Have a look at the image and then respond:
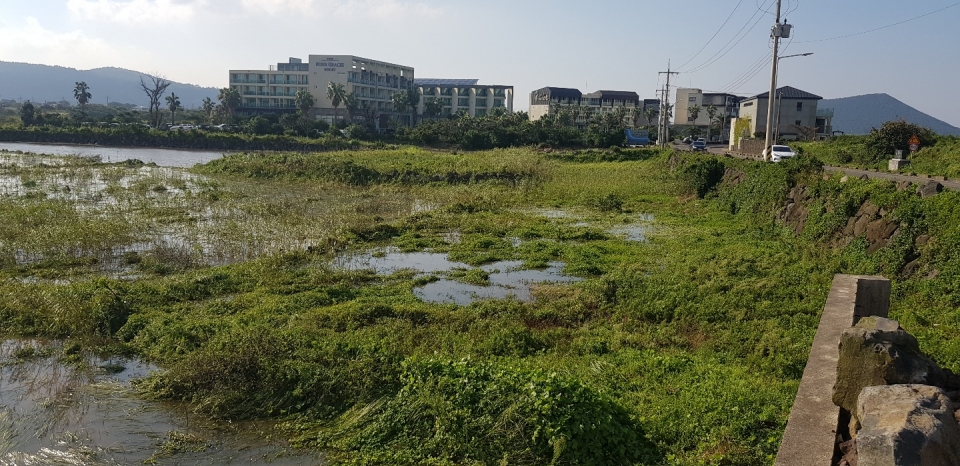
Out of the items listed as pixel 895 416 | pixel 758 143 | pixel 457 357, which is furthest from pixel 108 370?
pixel 758 143

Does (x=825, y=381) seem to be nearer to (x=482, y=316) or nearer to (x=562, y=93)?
(x=482, y=316)

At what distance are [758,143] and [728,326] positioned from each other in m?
38.4

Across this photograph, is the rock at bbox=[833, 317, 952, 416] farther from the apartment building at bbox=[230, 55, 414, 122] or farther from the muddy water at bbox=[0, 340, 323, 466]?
the apartment building at bbox=[230, 55, 414, 122]

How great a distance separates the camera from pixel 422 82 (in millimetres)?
109875

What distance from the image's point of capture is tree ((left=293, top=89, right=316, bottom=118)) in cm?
8102

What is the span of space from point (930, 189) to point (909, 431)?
1195 centimetres

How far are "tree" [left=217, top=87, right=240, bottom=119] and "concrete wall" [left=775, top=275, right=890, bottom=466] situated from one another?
85.8 meters

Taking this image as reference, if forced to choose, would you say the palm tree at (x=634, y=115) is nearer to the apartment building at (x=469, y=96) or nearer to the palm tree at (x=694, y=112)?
the palm tree at (x=694, y=112)

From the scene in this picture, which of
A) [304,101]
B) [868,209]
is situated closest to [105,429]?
[868,209]

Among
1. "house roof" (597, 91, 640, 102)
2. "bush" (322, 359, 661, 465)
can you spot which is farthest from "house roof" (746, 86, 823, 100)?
"bush" (322, 359, 661, 465)

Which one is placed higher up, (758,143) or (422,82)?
(422,82)

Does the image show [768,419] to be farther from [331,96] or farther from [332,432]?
[331,96]

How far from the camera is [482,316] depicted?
1171 centimetres

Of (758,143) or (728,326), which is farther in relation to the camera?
(758,143)
